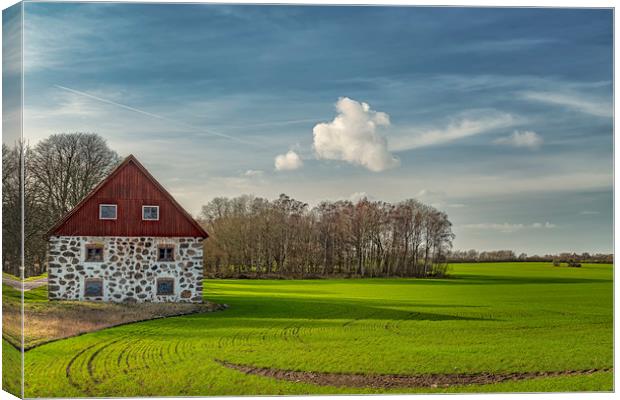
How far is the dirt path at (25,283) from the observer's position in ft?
43.6

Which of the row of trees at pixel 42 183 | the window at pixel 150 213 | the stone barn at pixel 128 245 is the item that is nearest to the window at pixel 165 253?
the stone barn at pixel 128 245

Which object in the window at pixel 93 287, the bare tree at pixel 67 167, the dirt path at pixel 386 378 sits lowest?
the dirt path at pixel 386 378

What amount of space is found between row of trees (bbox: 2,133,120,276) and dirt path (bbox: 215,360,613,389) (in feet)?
11.7

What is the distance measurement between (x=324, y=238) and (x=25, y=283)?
523 centimetres

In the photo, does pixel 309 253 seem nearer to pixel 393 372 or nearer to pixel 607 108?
pixel 393 372

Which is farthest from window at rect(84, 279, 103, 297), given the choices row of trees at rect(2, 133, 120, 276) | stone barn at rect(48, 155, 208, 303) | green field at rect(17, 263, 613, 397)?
row of trees at rect(2, 133, 120, 276)

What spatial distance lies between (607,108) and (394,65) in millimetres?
3735

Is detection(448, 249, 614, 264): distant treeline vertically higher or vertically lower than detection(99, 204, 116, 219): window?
lower

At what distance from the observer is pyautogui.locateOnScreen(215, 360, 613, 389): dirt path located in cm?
1357

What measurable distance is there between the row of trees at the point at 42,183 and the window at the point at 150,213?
0.97m

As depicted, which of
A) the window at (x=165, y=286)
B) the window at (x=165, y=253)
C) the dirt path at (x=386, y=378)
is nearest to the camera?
the dirt path at (x=386, y=378)

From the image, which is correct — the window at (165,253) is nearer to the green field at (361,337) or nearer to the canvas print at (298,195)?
the canvas print at (298,195)

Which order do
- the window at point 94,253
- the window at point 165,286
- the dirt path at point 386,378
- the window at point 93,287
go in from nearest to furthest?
1. the dirt path at point 386,378
2. the window at point 93,287
3. the window at point 94,253
4. the window at point 165,286

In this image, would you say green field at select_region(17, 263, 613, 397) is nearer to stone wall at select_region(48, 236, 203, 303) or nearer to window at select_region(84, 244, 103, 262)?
stone wall at select_region(48, 236, 203, 303)
